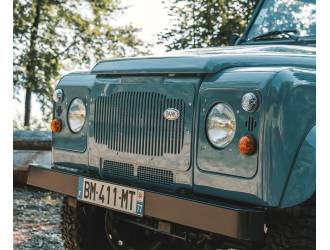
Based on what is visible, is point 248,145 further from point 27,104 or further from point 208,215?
point 27,104

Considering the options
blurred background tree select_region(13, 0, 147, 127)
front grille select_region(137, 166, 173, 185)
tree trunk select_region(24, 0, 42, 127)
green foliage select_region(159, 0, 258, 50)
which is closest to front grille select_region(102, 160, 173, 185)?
front grille select_region(137, 166, 173, 185)

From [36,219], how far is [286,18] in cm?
297

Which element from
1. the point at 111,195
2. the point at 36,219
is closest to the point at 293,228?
the point at 111,195

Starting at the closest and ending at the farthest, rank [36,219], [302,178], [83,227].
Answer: [302,178] → [83,227] → [36,219]

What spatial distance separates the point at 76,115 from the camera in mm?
3559

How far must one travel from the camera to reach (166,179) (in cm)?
293

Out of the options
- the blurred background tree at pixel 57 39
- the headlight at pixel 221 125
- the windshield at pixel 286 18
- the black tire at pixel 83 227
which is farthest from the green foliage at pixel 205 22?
the headlight at pixel 221 125

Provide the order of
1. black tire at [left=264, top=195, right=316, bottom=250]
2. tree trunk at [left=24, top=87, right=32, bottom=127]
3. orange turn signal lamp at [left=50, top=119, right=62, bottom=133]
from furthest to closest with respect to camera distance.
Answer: tree trunk at [left=24, top=87, right=32, bottom=127] → orange turn signal lamp at [left=50, top=119, right=62, bottom=133] → black tire at [left=264, top=195, right=316, bottom=250]

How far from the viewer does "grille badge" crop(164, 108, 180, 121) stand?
9.32 feet

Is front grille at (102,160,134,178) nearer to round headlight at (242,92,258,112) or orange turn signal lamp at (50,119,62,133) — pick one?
orange turn signal lamp at (50,119,62,133)

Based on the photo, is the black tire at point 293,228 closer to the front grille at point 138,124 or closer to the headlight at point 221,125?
the headlight at point 221,125

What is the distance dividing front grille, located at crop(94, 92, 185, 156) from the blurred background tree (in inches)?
554

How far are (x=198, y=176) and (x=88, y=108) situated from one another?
3.19 ft
